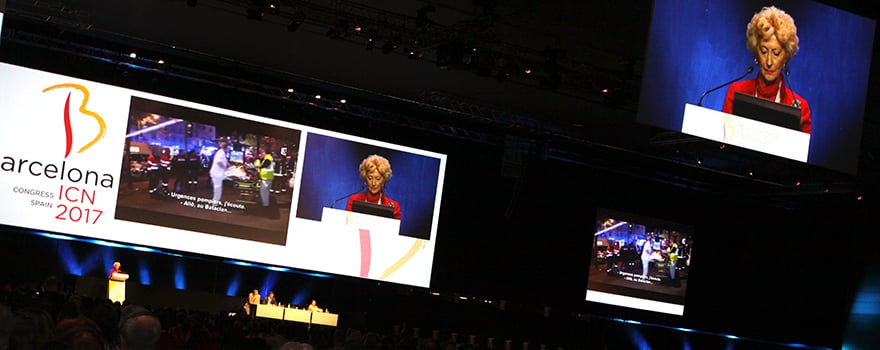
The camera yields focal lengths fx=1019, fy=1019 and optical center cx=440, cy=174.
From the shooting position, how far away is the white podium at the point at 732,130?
786 cm

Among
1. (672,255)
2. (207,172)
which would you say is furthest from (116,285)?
(672,255)

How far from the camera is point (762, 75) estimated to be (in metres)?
8.10

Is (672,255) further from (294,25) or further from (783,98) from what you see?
(783,98)

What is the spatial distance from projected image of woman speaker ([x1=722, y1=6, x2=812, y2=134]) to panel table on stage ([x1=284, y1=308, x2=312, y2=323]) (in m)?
7.75

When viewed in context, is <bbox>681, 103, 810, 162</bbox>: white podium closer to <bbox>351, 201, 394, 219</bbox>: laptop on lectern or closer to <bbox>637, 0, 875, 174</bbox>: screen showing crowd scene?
<bbox>637, 0, 875, 174</bbox>: screen showing crowd scene

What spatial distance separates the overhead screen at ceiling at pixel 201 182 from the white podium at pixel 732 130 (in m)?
8.32

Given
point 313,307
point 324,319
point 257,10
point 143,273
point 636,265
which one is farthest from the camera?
point 636,265

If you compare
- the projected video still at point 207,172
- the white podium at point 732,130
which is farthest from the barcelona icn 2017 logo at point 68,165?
the white podium at point 732,130

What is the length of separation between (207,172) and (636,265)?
7.65 m

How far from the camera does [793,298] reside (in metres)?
19.6

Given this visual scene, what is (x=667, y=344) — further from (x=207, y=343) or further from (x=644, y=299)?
(x=207, y=343)

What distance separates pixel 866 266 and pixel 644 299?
15.1 feet

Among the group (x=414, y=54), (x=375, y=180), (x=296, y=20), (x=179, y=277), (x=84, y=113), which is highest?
(x=296, y=20)

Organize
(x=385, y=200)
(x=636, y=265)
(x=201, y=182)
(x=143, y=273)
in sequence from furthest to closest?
(x=636, y=265)
(x=385, y=200)
(x=143, y=273)
(x=201, y=182)
